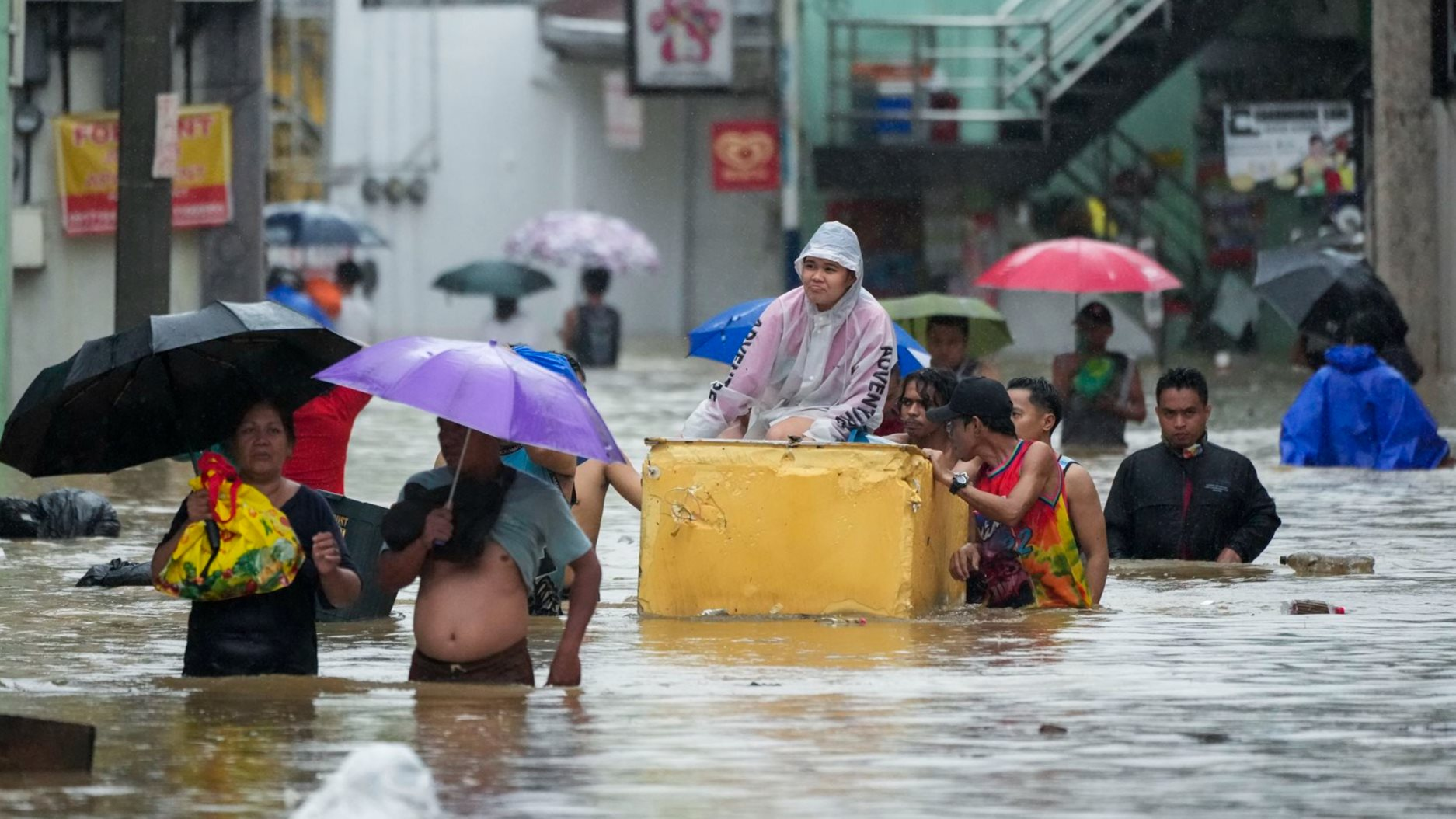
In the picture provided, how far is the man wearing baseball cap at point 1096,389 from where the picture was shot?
18984 millimetres

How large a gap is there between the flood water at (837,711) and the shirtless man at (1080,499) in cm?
18

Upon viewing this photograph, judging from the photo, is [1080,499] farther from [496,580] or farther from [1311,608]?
[496,580]

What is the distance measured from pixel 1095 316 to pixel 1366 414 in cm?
182

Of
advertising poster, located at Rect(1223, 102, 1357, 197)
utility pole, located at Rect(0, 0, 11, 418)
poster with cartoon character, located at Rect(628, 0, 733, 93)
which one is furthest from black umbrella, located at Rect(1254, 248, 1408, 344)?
poster with cartoon character, located at Rect(628, 0, 733, 93)

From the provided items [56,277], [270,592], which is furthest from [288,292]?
[270,592]

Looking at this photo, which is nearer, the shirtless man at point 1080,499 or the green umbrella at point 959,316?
the shirtless man at point 1080,499

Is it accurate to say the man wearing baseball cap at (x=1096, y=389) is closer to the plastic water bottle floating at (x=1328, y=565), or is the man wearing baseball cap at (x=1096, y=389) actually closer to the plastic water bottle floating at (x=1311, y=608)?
the plastic water bottle floating at (x=1328, y=565)

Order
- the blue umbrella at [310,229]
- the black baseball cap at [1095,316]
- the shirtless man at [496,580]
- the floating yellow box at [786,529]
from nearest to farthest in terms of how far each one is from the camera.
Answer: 1. the shirtless man at [496,580]
2. the floating yellow box at [786,529]
3. the black baseball cap at [1095,316]
4. the blue umbrella at [310,229]

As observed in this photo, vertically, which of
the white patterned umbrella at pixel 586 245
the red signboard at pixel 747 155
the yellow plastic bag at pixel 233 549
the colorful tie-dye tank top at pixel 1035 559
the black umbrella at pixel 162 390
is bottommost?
the colorful tie-dye tank top at pixel 1035 559

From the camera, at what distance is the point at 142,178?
18406mm

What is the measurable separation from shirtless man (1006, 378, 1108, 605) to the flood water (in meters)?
0.18

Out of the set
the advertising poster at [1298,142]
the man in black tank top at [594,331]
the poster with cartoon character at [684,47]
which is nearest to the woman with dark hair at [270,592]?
the advertising poster at [1298,142]

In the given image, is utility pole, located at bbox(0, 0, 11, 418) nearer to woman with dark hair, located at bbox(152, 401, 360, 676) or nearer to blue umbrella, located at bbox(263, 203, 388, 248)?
woman with dark hair, located at bbox(152, 401, 360, 676)

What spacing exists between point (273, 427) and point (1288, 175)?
2392 cm
